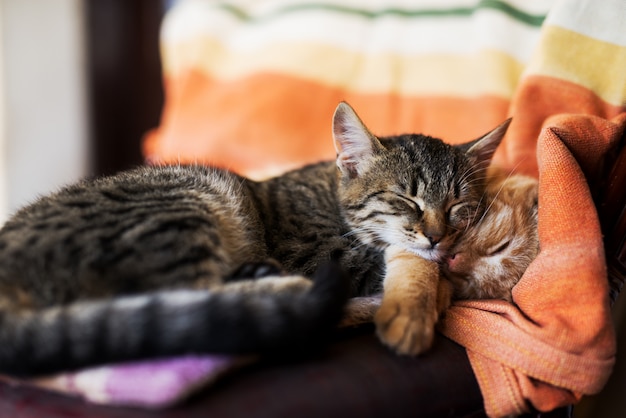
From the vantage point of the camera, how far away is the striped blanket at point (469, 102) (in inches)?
38.6

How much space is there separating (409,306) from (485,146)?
1.77 ft

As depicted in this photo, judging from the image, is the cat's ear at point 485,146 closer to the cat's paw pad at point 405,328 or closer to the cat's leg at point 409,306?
the cat's leg at point 409,306

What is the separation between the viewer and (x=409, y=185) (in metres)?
1.31

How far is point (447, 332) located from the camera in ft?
3.59

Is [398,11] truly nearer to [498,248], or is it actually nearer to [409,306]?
[498,248]

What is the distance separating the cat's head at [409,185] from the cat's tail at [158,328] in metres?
0.46

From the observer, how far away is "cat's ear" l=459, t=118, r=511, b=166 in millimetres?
1336

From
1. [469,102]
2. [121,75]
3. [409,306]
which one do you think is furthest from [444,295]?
[121,75]

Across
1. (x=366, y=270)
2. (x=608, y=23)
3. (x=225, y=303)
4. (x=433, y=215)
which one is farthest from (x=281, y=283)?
(x=608, y=23)

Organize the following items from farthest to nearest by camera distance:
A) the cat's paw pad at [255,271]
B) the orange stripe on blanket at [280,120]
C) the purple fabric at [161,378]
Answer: the orange stripe on blanket at [280,120] < the cat's paw pad at [255,271] < the purple fabric at [161,378]

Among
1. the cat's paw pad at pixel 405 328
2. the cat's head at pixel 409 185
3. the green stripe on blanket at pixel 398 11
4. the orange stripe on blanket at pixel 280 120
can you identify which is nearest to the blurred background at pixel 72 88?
the green stripe on blanket at pixel 398 11

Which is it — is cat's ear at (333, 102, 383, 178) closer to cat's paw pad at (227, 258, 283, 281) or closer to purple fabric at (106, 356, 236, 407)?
cat's paw pad at (227, 258, 283, 281)

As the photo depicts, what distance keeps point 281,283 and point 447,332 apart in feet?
1.17

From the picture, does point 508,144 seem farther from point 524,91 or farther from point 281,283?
point 281,283
